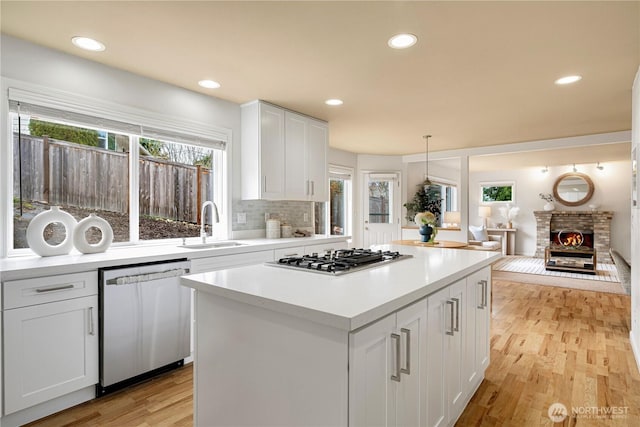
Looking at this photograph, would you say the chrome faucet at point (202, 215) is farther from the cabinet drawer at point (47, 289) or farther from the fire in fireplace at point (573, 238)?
the fire in fireplace at point (573, 238)

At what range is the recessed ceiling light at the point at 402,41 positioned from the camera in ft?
7.04

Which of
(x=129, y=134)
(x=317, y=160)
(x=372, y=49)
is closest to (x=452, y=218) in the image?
(x=317, y=160)

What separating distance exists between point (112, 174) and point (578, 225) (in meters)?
9.83

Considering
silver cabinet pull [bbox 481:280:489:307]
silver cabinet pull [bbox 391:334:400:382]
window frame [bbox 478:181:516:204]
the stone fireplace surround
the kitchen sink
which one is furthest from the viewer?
window frame [bbox 478:181:516:204]

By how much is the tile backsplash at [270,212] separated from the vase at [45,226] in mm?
1462

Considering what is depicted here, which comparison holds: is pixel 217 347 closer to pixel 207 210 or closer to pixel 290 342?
pixel 290 342

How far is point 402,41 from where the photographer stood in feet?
7.23

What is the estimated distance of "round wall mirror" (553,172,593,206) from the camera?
8445mm

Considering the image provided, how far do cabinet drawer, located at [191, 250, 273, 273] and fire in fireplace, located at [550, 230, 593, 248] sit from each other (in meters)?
8.10

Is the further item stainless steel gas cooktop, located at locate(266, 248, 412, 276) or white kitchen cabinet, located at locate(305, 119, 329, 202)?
white kitchen cabinet, located at locate(305, 119, 329, 202)

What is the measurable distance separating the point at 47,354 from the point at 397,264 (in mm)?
2093

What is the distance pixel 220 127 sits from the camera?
3.47 metres

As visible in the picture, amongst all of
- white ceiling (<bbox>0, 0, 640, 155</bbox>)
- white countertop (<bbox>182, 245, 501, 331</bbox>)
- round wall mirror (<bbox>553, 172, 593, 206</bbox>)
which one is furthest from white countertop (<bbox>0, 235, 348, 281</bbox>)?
round wall mirror (<bbox>553, 172, 593, 206</bbox>)

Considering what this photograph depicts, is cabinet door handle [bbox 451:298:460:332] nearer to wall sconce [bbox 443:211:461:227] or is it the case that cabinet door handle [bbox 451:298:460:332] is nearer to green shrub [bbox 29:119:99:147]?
green shrub [bbox 29:119:99:147]
